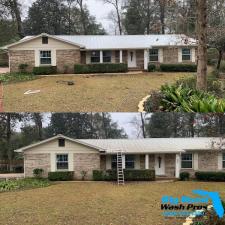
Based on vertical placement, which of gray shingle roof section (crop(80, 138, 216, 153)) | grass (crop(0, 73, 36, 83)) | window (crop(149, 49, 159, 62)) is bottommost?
gray shingle roof section (crop(80, 138, 216, 153))

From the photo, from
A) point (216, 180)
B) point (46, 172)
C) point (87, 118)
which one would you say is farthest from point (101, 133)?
point (216, 180)

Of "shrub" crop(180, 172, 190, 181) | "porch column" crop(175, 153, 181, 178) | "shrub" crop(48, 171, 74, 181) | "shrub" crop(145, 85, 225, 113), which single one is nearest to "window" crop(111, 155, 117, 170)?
"shrub" crop(48, 171, 74, 181)

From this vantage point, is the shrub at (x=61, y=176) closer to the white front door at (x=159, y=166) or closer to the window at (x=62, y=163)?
the window at (x=62, y=163)

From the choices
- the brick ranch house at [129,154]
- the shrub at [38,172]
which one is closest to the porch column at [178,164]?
the brick ranch house at [129,154]

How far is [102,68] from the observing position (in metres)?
→ 11.6

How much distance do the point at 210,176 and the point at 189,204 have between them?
94 centimetres

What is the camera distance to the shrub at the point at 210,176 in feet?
29.3

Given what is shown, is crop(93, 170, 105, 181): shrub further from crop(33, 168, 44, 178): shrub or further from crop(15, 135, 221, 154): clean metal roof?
crop(33, 168, 44, 178): shrub

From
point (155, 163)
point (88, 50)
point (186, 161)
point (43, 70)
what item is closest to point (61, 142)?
point (43, 70)

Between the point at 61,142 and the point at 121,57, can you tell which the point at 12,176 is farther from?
the point at 121,57

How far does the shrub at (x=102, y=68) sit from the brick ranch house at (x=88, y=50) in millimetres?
157

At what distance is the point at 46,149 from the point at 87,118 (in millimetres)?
1427

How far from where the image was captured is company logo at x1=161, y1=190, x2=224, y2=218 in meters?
9.29

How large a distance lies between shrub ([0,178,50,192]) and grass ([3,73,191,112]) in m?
2.13
